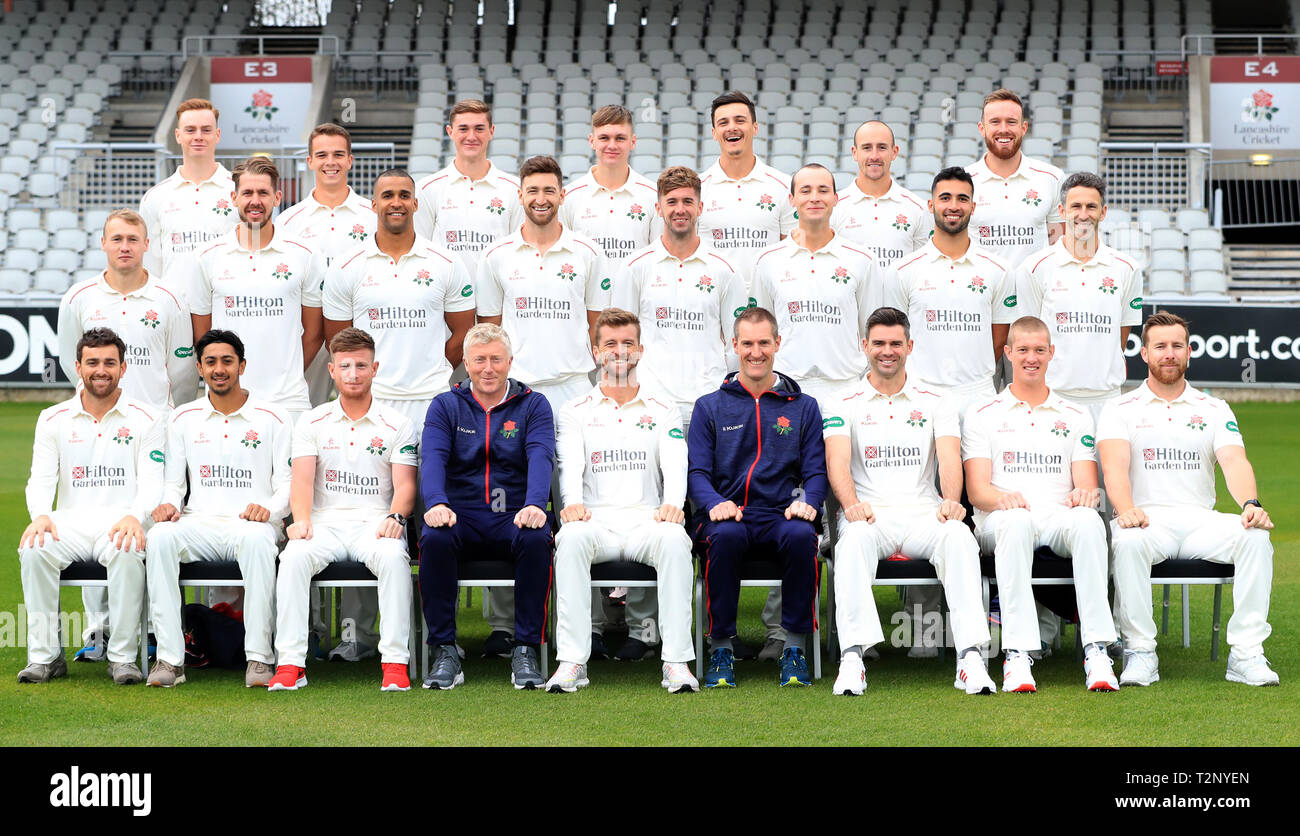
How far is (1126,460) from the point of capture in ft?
21.6

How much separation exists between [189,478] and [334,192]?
1820 millimetres

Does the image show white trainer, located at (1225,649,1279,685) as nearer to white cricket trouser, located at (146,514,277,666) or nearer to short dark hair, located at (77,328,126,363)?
white cricket trouser, located at (146,514,277,666)

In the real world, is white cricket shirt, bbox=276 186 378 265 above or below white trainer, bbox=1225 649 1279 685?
above

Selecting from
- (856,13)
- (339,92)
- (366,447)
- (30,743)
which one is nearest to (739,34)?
(856,13)

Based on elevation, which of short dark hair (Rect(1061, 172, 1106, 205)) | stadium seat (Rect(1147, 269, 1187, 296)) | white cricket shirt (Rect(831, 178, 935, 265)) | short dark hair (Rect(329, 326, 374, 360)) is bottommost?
short dark hair (Rect(329, 326, 374, 360))

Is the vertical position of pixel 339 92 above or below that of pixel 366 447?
above

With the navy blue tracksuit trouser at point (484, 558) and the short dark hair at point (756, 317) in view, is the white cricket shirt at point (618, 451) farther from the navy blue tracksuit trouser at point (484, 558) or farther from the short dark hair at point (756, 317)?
the short dark hair at point (756, 317)


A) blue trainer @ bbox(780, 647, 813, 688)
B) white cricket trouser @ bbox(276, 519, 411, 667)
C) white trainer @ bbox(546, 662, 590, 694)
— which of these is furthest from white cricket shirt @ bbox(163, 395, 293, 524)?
blue trainer @ bbox(780, 647, 813, 688)

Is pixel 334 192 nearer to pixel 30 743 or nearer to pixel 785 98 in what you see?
pixel 30 743

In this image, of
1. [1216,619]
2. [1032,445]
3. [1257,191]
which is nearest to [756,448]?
[1032,445]

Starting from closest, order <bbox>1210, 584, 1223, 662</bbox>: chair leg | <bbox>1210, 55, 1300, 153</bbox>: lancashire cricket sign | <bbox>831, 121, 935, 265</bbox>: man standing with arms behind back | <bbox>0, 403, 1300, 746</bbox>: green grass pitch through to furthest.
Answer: <bbox>0, 403, 1300, 746</bbox>: green grass pitch < <bbox>1210, 584, 1223, 662</bbox>: chair leg < <bbox>831, 121, 935, 265</bbox>: man standing with arms behind back < <bbox>1210, 55, 1300, 153</bbox>: lancashire cricket sign

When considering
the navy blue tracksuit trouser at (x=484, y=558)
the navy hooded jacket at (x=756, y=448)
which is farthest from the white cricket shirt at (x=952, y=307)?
the navy blue tracksuit trouser at (x=484, y=558)

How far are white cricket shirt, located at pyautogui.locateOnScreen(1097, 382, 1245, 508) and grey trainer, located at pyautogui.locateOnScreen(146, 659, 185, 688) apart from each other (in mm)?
4138

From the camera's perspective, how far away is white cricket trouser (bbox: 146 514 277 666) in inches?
250
